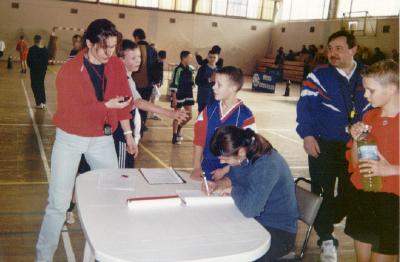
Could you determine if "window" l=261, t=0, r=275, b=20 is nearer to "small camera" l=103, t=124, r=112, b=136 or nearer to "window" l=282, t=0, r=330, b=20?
"window" l=282, t=0, r=330, b=20

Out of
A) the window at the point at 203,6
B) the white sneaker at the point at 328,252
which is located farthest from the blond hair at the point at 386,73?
the window at the point at 203,6

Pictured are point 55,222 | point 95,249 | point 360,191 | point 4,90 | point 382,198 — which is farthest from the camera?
point 4,90

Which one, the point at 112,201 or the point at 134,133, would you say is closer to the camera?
the point at 112,201

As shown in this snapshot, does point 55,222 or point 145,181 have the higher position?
point 145,181

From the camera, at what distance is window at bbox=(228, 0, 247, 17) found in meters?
27.3

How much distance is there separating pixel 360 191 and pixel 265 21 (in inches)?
1054

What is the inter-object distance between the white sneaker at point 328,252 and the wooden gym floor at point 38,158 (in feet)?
0.45

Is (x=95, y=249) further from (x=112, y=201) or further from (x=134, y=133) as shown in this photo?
(x=134, y=133)

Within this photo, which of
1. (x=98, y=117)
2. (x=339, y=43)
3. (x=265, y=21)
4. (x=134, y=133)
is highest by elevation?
(x=265, y=21)

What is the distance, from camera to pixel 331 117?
3.50 m

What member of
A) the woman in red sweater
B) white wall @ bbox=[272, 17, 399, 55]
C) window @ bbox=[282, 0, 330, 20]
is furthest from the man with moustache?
window @ bbox=[282, 0, 330, 20]

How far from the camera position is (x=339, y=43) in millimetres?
3424

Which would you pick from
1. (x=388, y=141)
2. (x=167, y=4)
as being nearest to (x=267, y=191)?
(x=388, y=141)

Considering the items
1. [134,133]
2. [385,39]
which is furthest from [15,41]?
[134,133]
